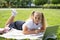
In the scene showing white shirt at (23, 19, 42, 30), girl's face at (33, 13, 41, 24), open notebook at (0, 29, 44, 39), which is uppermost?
girl's face at (33, 13, 41, 24)

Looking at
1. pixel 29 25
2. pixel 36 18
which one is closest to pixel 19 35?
pixel 29 25

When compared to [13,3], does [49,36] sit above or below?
below

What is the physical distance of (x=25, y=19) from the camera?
9633 millimetres

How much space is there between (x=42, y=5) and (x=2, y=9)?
0.72m

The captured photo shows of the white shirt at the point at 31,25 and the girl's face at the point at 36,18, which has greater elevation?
the girl's face at the point at 36,18

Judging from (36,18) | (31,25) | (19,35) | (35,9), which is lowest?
(19,35)

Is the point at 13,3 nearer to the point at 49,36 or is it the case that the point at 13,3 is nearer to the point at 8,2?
the point at 8,2

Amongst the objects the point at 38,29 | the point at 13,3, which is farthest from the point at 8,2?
the point at 38,29

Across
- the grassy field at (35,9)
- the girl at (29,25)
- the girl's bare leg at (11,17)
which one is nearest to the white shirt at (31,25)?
the girl at (29,25)

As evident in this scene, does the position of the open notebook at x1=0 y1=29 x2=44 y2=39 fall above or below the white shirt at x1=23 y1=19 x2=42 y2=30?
below

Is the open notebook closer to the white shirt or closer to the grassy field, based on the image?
the white shirt

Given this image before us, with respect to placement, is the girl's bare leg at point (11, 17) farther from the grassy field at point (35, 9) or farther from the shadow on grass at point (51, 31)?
the shadow on grass at point (51, 31)

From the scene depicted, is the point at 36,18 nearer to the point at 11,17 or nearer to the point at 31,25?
the point at 31,25

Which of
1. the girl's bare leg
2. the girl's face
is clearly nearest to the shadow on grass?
the girl's face
